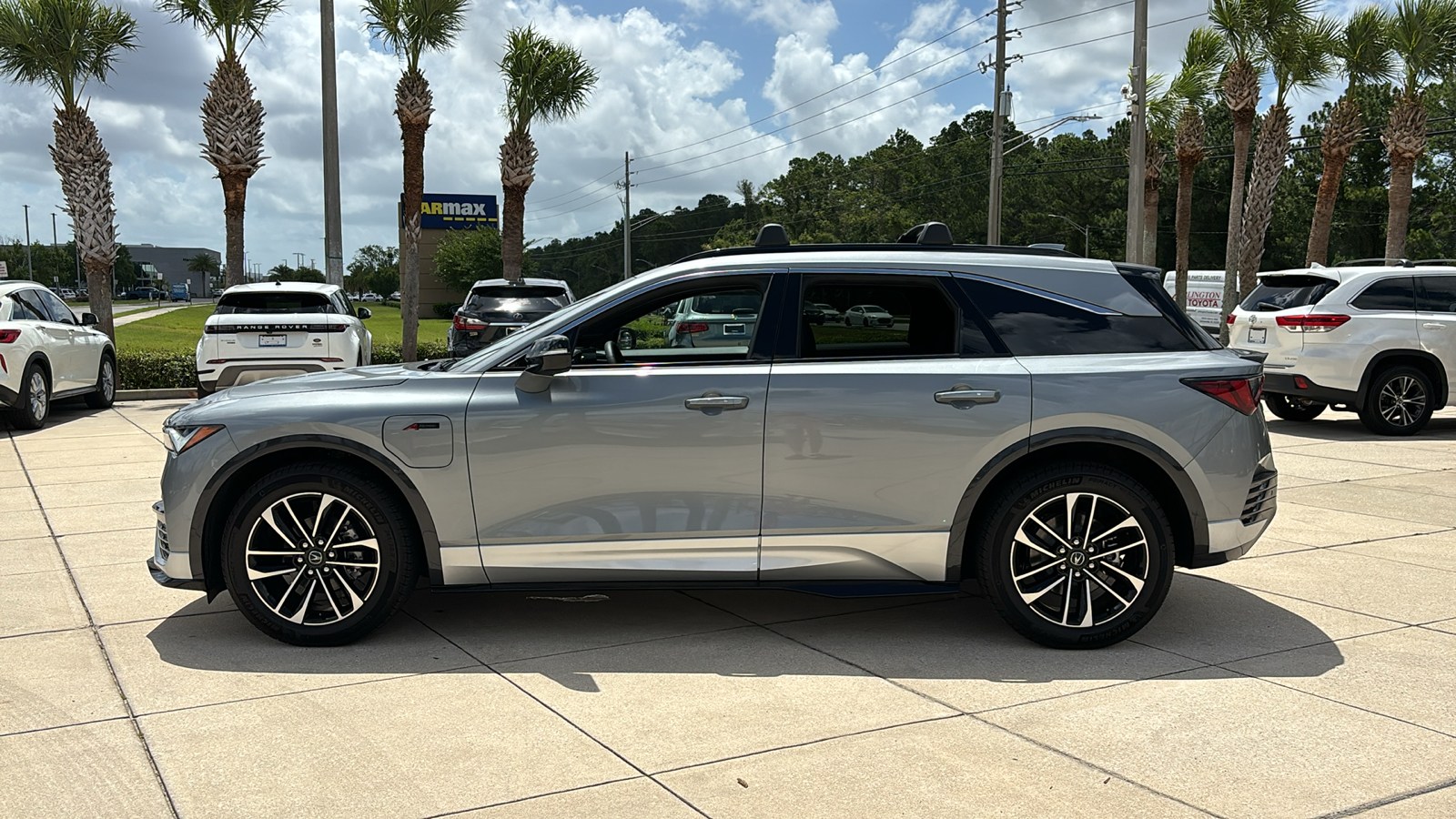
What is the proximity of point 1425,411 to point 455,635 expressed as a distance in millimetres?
11427

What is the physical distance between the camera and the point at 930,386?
495 centimetres

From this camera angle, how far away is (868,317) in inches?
204

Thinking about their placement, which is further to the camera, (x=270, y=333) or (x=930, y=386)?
(x=270, y=333)

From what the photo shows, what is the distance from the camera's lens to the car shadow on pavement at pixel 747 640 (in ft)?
15.8

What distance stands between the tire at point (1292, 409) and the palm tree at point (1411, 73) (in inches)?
625

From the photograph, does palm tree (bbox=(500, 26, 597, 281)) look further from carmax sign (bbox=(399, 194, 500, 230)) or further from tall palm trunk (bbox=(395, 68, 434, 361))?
carmax sign (bbox=(399, 194, 500, 230))

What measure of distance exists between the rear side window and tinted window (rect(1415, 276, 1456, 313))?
0.93m

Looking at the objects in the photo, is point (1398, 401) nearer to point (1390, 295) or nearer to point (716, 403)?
point (1390, 295)

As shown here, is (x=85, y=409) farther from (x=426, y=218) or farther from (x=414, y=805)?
(x=426, y=218)

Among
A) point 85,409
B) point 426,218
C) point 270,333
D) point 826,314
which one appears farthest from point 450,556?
point 426,218

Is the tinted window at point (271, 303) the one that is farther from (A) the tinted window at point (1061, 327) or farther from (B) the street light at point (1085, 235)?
(B) the street light at point (1085, 235)

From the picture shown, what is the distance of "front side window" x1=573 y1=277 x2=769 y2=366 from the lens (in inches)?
200

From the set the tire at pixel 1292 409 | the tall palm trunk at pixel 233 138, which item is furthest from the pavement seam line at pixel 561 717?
the tall palm trunk at pixel 233 138

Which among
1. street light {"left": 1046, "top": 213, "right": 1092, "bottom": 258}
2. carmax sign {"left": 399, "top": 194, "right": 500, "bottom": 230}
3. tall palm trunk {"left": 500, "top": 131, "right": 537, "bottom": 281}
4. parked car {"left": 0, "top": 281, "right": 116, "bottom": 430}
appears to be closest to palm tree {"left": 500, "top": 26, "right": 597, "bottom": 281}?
tall palm trunk {"left": 500, "top": 131, "right": 537, "bottom": 281}
